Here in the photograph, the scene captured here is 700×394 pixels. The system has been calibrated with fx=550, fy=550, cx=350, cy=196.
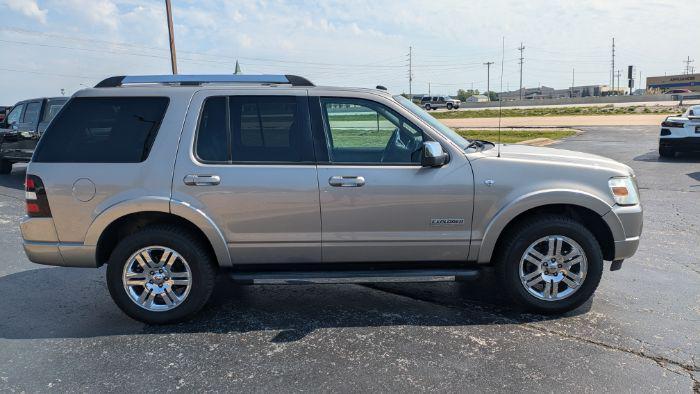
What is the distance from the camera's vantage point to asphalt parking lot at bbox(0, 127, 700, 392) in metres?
3.47

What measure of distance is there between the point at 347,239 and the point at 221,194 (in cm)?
103

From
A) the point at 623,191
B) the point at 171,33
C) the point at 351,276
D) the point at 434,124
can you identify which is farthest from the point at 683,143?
the point at 171,33

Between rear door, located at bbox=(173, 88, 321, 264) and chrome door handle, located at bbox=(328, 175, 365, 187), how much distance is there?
0.43ft

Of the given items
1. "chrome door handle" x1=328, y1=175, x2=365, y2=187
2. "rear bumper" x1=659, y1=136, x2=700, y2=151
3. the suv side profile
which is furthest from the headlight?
the suv side profile

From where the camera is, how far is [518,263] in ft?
14.3

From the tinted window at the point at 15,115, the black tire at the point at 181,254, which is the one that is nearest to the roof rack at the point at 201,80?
the black tire at the point at 181,254

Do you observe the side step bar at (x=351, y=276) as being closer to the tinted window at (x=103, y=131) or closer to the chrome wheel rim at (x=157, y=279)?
the chrome wheel rim at (x=157, y=279)

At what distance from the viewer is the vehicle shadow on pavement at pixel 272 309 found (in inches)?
171

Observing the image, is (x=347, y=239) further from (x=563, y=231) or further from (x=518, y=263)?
(x=563, y=231)

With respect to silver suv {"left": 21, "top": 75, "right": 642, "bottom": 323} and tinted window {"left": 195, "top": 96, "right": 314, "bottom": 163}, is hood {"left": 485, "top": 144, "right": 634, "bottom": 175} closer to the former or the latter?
silver suv {"left": 21, "top": 75, "right": 642, "bottom": 323}

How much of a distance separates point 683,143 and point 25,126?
634 inches

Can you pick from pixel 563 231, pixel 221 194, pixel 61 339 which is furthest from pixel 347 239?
pixel 61 339

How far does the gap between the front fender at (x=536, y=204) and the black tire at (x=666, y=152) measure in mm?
12019

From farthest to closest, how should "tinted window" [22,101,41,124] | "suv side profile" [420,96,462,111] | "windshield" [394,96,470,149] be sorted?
"suv side profile" [420,96,462,111], "tinted window" [22,101,41,124], "windshield" [394,96,470,149]
